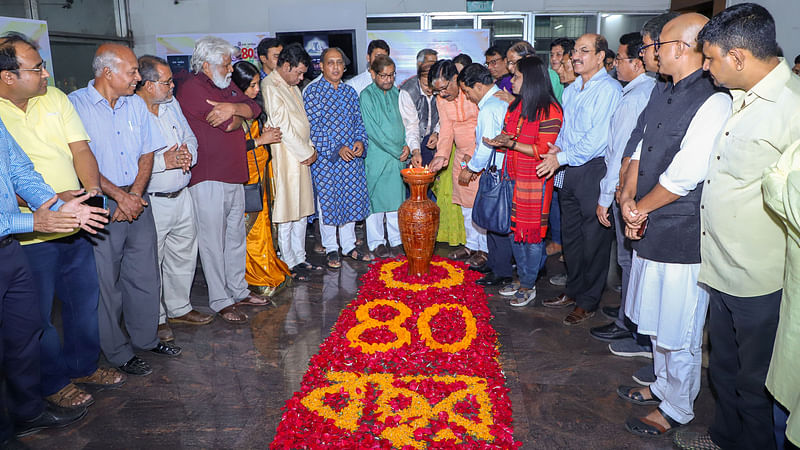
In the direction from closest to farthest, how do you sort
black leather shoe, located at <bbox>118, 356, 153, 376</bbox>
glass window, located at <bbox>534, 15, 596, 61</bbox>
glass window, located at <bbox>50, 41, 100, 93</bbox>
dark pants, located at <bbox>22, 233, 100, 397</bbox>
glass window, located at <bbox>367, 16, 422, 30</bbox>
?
dark pants, located at <bbox>22, 233, 100, 397</bbox> < black leather shoe, located at <bbox>118, 356, 153, 376</bbox> < glass window, located at <bbox>50, 41, 100, 93</bbox> < glass window, located at <bbox>534, 15, 596, 61</bbox> < glass window, located at <bbox>367, 16, 422, 30</bbox>

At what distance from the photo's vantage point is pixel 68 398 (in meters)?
2.66

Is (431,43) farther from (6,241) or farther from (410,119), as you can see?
(6,241)

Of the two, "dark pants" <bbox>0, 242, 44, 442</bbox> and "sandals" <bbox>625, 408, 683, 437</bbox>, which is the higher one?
"dark pants" <bbox>0, 242, 44, 442</bbox>

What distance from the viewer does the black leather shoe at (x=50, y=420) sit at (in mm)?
2480

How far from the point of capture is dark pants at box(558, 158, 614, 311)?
3.46m

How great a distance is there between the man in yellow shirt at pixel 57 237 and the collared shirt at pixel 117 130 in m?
0.18

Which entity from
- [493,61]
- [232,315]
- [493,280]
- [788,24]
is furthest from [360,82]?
[788,24]

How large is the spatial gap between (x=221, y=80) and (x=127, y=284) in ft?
4.82

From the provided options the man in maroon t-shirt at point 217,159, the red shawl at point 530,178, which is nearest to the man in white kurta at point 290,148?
the man in maroon t-shirt at point 217,159

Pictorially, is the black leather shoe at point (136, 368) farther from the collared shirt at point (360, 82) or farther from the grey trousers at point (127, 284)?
the collared shirt at point (360, 82)

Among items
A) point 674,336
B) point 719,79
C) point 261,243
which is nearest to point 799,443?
point 674,336

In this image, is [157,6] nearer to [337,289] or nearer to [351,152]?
[351,152]

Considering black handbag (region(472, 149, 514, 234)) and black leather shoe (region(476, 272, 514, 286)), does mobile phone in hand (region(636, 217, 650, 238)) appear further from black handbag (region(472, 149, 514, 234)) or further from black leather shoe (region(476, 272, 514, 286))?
black leather shoe (region(476, 272, 514, 286))

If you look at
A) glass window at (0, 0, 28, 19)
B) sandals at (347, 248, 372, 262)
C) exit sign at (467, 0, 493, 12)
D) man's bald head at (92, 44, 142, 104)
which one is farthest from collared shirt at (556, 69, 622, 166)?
glass window at (0, 0, 28, 19)
